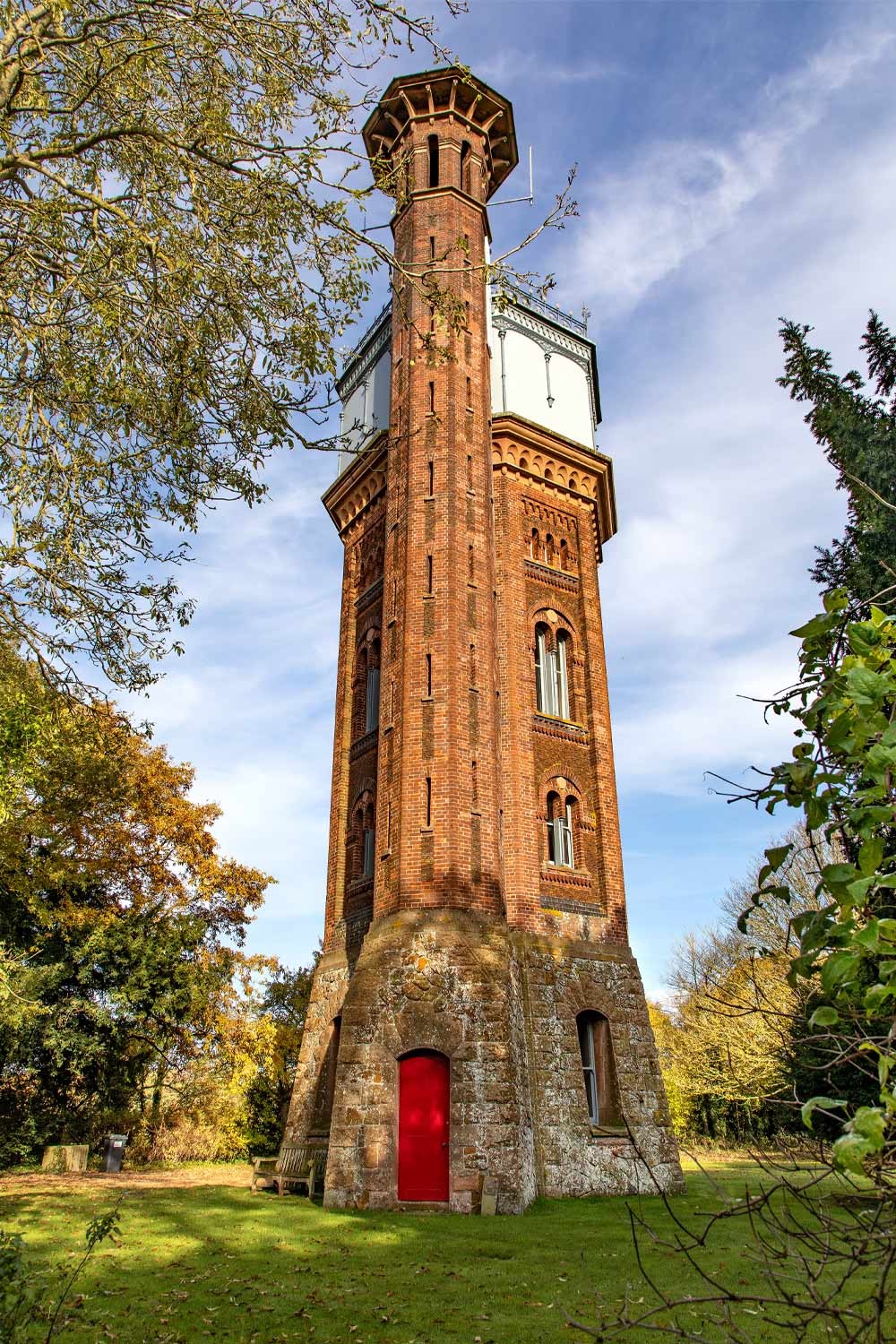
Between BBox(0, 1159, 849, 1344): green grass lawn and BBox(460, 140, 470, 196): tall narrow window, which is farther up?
BBox(460, 140, 470, 196): tall narrow window

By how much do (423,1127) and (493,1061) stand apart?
150 centimetres

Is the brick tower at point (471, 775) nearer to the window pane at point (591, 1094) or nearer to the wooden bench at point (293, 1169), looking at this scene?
the window pane at point (591, 1094)

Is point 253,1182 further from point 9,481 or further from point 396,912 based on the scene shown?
point 9,481

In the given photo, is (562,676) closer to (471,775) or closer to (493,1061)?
(471,775)

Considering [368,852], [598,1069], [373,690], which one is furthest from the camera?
[373,690]

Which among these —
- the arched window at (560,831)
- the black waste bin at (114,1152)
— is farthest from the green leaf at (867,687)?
the black waste bin at (114,1152)

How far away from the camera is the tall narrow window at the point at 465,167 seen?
71.7ft

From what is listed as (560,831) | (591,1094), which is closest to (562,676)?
(560,831)

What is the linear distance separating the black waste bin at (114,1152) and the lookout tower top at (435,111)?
24490 mm

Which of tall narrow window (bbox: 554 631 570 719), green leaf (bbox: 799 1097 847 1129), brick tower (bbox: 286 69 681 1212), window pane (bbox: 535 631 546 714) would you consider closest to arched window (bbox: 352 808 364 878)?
brick tower (bbox: 286 69 681 1212)

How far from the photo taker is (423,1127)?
Answer: 534 inches

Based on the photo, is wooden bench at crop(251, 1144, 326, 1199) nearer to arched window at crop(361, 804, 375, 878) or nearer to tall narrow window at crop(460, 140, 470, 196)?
arched window at crop(361, 804, 375, 878)

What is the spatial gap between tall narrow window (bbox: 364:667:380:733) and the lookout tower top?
12.4 m

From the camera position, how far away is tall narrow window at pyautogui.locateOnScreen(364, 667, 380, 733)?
20891 millimetres
